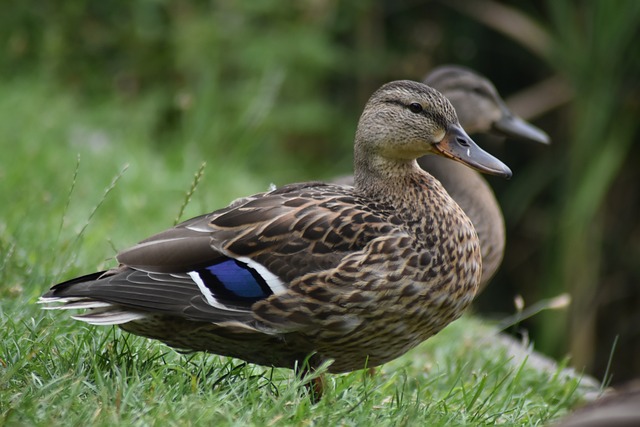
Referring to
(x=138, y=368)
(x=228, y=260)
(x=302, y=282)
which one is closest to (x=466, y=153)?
(x=302, y=282)

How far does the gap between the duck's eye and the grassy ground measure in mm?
932

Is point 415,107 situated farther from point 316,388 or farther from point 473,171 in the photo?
point 473,171

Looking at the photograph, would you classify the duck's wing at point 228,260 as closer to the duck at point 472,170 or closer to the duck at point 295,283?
the duck at point 295,283

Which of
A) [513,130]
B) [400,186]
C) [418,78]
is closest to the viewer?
[400,186]

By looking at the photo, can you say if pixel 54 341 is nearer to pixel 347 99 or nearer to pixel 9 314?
pixel 9 314

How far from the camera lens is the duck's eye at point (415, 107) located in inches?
147

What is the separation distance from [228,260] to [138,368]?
1.45 feet

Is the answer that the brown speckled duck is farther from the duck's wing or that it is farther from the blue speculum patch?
the blue speculum patch

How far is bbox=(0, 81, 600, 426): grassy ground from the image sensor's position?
113 inches

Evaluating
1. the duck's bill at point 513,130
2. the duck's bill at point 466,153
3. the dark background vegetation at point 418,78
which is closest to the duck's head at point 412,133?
the duck's bill at point 466,153

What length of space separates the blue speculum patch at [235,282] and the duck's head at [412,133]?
2.36ft

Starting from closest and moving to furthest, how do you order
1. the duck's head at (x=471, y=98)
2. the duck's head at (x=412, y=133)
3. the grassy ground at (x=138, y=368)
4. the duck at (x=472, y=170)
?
the grassy ground at (x=138, y=368)
the duck's head at (x=412, y=133)
the duck at (x=472, y=170)
the duck's head at (x=471, y=98)

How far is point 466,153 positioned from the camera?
3730mm

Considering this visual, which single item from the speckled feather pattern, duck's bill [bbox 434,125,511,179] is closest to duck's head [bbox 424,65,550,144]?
duck's bill [bbox 434,125,511,179]
